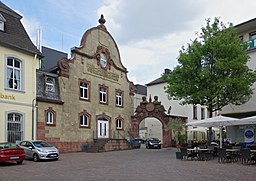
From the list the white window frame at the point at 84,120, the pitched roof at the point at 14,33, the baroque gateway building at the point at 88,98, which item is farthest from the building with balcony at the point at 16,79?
the white window frame at the point at 84,120

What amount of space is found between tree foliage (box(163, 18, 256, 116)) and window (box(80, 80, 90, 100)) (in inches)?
391

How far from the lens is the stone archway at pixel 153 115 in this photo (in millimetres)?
40594

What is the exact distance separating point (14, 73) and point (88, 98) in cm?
993

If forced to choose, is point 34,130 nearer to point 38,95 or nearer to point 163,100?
point 38,95

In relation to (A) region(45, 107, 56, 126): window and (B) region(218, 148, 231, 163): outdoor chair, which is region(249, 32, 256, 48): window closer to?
(B) region(218, 148, 231, 163): outdoor chair

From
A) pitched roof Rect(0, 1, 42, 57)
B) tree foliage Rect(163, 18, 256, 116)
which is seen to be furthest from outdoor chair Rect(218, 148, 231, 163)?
pitched roof Rect(0, 1, 42, 57)

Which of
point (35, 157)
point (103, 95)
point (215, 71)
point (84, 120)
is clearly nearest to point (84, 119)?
point (84, 120)

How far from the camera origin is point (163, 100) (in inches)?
2071

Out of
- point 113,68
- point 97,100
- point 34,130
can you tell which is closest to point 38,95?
point 34,130

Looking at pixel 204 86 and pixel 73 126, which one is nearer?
pixel 204 86

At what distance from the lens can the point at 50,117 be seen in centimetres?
2989

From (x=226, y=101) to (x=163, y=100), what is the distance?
82.2 ft

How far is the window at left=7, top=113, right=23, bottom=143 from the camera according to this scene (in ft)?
83.5

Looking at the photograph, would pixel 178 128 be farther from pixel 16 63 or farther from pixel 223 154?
pixel 16 63
